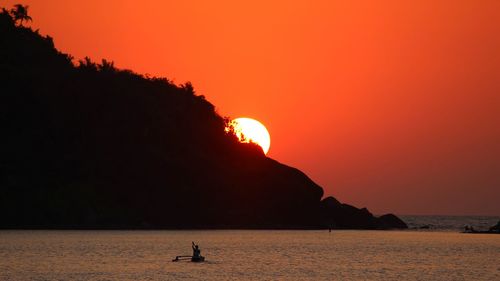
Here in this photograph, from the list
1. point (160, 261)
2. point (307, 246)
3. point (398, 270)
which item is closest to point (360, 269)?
point (398, 270)

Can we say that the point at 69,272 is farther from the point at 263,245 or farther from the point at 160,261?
the point at 263,245

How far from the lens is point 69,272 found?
3420 inches

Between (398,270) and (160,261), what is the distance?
29.0 meters

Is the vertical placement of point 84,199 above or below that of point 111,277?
above

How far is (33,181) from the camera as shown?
19662cm

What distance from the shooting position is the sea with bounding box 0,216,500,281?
89.1 m

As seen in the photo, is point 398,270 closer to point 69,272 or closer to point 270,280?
point 270,280

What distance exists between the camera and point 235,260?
110 m

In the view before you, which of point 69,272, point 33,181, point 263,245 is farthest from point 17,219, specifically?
point 69,272

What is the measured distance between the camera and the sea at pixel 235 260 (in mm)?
89062

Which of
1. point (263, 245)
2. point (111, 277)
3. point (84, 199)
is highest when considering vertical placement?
point (84, 199)

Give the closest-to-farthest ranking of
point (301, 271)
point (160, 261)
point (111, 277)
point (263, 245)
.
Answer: point (111, 277), point (301, 271), point (160, 261), point (263, 245)

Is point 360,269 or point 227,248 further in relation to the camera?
point 227,248

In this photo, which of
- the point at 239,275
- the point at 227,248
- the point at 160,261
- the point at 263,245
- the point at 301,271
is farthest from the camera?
the point at 263,245
